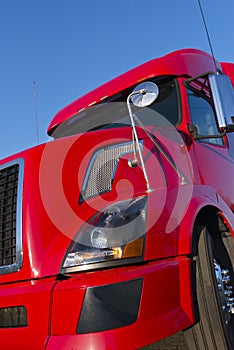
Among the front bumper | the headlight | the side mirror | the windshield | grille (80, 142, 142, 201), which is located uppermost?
the windshield

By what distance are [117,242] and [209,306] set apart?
2.15 feet

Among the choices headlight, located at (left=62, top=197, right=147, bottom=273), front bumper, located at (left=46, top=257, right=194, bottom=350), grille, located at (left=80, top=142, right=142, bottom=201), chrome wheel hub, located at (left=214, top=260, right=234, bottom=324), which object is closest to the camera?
front bumper, located at (left=46, top=257, right=194, bottom=350)

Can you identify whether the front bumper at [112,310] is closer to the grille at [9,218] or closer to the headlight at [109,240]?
the headlight at [109,240]

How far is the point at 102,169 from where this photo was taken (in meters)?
2.43

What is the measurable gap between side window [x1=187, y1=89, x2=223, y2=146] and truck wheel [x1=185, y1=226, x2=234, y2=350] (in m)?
1.14

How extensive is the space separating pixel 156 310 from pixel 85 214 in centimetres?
67

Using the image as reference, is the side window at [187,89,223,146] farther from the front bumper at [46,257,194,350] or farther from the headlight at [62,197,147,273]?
the front bumper at [46,257,194,350]

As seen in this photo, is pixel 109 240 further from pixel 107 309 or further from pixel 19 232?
pixel 19 232

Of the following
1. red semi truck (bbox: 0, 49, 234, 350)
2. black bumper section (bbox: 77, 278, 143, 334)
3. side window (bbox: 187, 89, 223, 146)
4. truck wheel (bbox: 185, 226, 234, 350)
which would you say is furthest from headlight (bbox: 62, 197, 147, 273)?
side window (bbox: 187, 89, 223, 146)

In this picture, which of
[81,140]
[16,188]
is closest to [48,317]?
[16,188]

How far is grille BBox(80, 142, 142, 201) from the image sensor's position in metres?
2.34

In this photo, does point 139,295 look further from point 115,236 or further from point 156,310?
point 115,236

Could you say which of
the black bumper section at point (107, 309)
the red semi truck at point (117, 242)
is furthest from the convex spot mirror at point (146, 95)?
the black bumper section at point (107, 309)

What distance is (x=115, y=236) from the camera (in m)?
1.91
